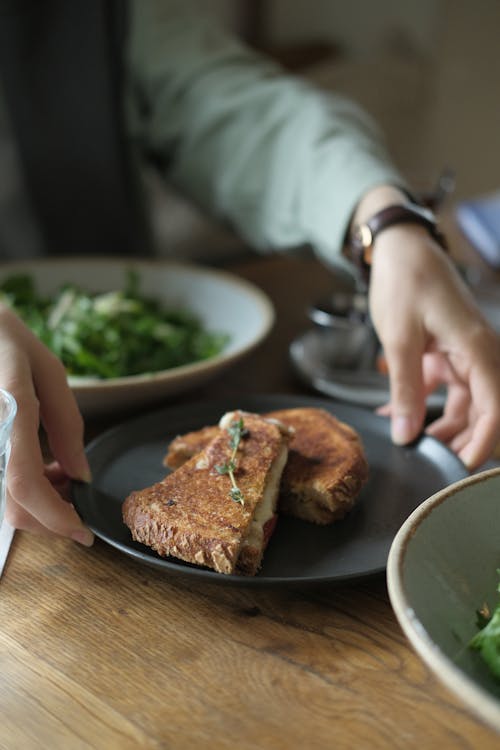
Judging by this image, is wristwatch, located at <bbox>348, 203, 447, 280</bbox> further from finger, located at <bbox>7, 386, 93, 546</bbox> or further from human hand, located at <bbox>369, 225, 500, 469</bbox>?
finger, located at <bbox>7, 386, 93, 546</bbox>

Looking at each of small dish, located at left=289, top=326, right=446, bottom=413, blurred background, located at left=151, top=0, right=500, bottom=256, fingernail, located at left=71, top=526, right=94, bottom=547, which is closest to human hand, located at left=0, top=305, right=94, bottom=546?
fingernail, located at left=71, top=526, right=94, bottom=547

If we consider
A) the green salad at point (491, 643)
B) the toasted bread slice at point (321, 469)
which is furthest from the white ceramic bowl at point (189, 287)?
the green salad at point (491, 643)

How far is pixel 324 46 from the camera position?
4.37 metres

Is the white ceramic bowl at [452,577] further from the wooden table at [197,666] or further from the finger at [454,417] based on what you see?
the finger at [454,417]

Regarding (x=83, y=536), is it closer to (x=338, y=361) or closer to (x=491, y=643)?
(x=491, y=643)

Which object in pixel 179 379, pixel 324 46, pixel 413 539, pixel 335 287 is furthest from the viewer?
pixel 324 46

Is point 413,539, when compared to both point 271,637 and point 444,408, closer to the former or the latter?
point 271,637

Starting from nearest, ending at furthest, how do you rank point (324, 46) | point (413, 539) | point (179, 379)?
1. point (413, 539)
2. point (179, 379)
3. point (324, 46)

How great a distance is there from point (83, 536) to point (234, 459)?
0.17m

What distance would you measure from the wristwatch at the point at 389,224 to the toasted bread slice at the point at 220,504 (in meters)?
0.38

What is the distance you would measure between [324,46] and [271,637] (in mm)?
4127

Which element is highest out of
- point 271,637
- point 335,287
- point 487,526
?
point 487,526

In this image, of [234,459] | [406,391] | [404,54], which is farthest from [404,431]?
[404,54]

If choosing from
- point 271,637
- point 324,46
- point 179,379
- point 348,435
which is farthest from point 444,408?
point 324,46
